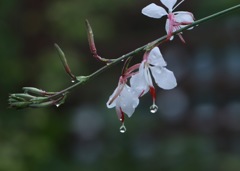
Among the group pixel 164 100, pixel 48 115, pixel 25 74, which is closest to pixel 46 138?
pixel 48 115

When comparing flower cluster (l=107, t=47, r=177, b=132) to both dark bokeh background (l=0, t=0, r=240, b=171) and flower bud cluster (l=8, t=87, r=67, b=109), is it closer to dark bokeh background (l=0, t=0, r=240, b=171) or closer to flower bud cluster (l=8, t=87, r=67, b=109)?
flower bud cluster (l=8, t=87, r=67, b=109)

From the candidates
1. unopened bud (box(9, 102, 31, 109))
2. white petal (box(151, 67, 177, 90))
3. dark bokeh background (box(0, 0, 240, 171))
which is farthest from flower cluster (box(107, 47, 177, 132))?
dark bokeh background (box(0, 0, 240, 171))

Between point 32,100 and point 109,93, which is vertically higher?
point 32,100

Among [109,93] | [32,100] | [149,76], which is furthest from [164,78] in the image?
[109,93]

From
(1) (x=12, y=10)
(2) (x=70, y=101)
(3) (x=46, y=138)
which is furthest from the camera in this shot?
(2) (x=70, y=101)

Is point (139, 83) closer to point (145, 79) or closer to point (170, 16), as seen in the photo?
point (145, 79)

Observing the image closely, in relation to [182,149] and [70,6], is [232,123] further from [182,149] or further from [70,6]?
[70,6]

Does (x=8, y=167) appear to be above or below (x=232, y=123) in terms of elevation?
above
